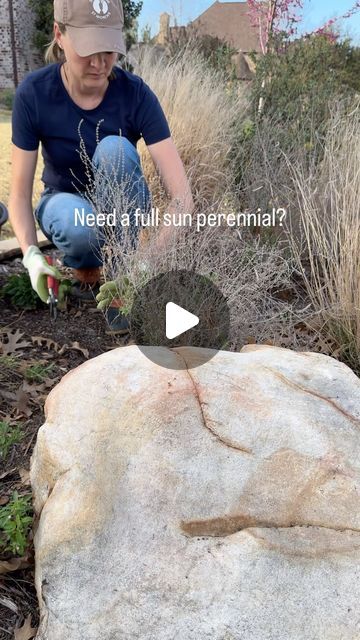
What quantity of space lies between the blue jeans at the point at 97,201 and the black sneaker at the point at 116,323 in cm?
28

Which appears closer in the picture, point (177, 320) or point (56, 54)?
point (177, 320)

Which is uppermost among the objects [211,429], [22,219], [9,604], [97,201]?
[97,201]

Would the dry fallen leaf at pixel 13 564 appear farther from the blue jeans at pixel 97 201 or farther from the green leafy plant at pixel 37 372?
the blue jeans at pixel 97 201

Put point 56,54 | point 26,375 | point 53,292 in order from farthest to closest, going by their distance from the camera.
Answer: point 56,54, point 53,292, point 26,375

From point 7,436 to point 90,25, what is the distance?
1664mm

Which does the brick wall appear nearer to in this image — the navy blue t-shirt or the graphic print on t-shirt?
the navy blue t-shirt

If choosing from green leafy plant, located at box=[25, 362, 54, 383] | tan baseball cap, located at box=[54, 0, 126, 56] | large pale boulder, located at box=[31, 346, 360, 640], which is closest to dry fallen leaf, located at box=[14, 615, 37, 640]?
large pale boulder, located at box=[31, 346, 360, 640]

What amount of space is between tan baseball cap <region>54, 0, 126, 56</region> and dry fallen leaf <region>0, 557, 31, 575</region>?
190 centimetres

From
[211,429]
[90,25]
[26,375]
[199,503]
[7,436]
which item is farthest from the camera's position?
[90,25]

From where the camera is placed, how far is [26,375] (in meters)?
2.23

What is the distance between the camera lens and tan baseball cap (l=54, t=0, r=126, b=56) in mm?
2359

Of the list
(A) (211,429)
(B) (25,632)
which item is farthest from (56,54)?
(B) (25,632)

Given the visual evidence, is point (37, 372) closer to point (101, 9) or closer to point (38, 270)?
point (38, 270)

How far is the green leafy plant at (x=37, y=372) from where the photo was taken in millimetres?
2221
